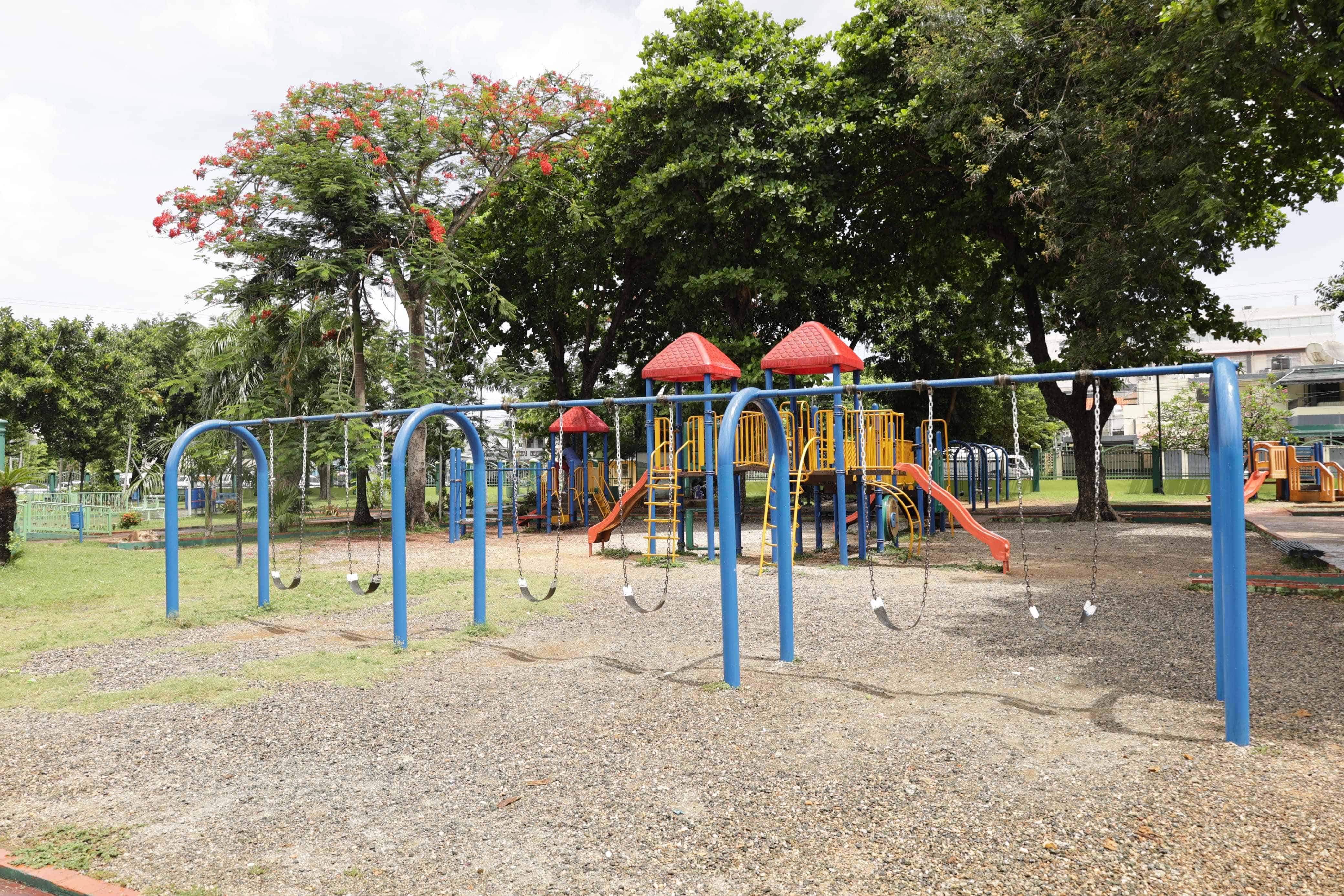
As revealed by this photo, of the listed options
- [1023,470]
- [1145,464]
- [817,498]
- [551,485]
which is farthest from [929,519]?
[1145,464]

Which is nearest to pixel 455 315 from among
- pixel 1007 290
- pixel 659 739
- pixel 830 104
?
pixel 830 104

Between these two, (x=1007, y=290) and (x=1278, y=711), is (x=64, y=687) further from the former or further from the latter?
(x=1007, y=290)

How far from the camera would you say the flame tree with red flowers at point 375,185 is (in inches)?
782

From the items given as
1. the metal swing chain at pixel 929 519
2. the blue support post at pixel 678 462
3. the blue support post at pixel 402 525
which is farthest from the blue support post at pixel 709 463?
the blue support post at pixel 402 525

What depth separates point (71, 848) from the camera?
3.74 m

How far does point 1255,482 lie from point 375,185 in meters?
24.9

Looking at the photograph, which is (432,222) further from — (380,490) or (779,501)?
(779,501)

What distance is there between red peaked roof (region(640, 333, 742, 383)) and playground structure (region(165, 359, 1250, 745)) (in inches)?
213

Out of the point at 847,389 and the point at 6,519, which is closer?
the point at 847,389

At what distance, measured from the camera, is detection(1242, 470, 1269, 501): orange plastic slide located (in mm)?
23875

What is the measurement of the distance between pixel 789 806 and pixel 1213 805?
1926 millimetres

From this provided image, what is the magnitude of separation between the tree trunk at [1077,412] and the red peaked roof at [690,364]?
28.6 feet

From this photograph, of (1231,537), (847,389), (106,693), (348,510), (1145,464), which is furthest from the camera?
(1145,464)

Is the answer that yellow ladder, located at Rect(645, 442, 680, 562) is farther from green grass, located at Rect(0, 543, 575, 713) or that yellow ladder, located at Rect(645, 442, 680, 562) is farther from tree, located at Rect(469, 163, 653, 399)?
tree, located at Rect(469, 163, 653, 399)
